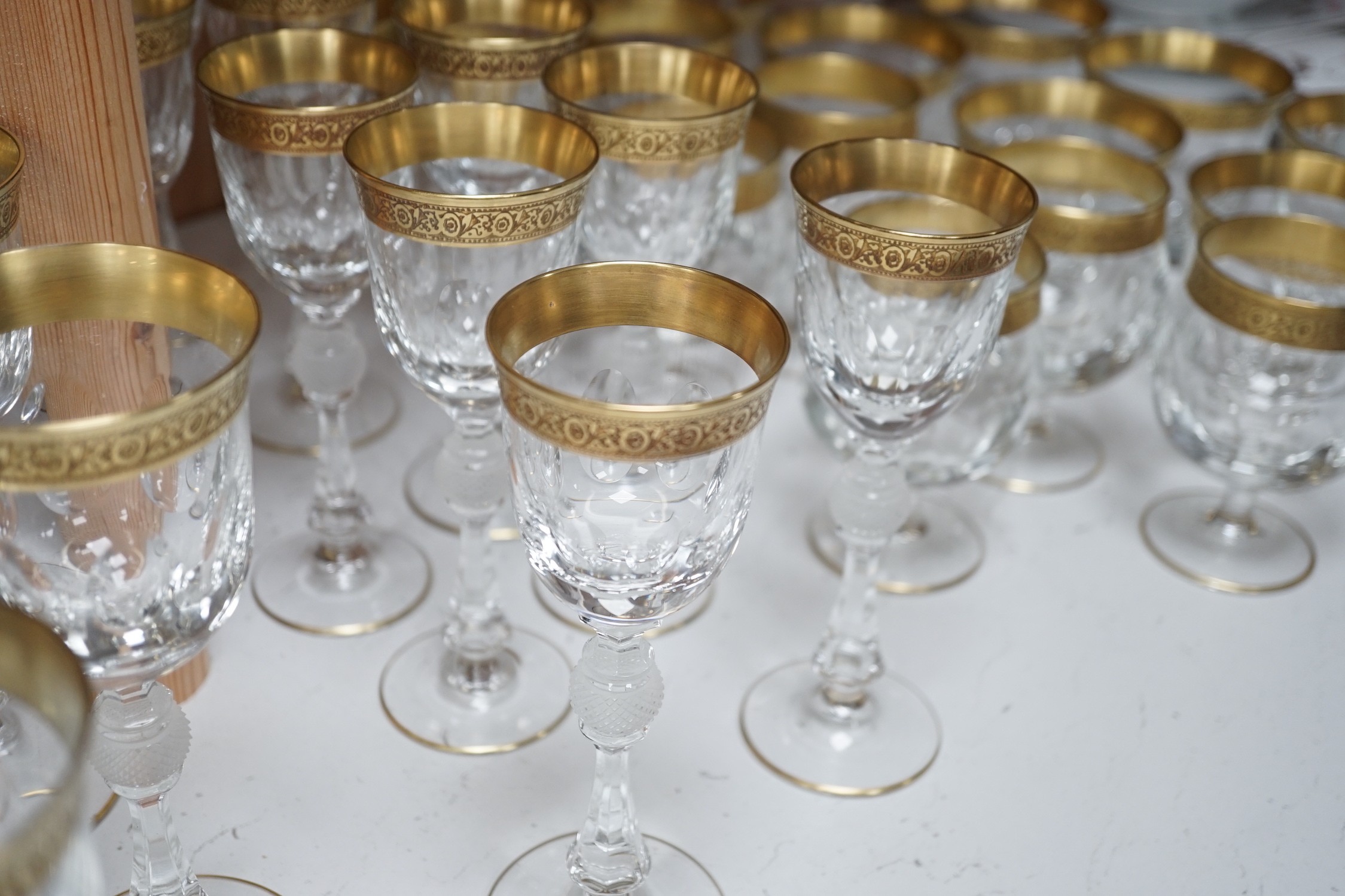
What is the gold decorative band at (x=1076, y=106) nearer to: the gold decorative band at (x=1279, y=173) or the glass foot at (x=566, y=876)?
the gold decorative band at (x=1279, y=173)

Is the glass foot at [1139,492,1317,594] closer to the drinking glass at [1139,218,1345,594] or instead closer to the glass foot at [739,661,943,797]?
the drinking glass at [1139,218,1345,594]

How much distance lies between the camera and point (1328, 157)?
1.02 m

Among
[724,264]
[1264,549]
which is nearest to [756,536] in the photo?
[724,264]

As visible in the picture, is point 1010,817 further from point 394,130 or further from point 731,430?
point 394,130

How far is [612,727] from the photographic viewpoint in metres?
0.62

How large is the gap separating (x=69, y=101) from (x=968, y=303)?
45 cm

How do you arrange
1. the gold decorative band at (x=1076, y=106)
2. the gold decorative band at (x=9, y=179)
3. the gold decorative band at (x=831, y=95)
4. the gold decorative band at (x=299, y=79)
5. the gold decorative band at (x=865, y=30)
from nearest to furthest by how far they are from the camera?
the gold decorative band at (x=9, y=179), the gold decorative band at (x=299, y=79), the gold decorative band at (x=831, y=95), the gold decorative band at (x=1076, y=106), the gold decorative band at (x=865, y=30)

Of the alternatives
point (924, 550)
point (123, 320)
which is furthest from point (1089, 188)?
point (123, 320)

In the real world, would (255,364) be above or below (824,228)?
below

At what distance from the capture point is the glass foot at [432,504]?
94 centimetres

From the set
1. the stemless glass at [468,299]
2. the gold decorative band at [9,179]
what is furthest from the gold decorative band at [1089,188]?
the gold decorative band at [9,179]

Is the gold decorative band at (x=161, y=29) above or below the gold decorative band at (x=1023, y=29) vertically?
above

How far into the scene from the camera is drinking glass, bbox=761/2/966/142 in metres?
1.23

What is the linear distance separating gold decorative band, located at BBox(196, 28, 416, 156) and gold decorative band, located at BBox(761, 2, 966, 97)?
49 cm
